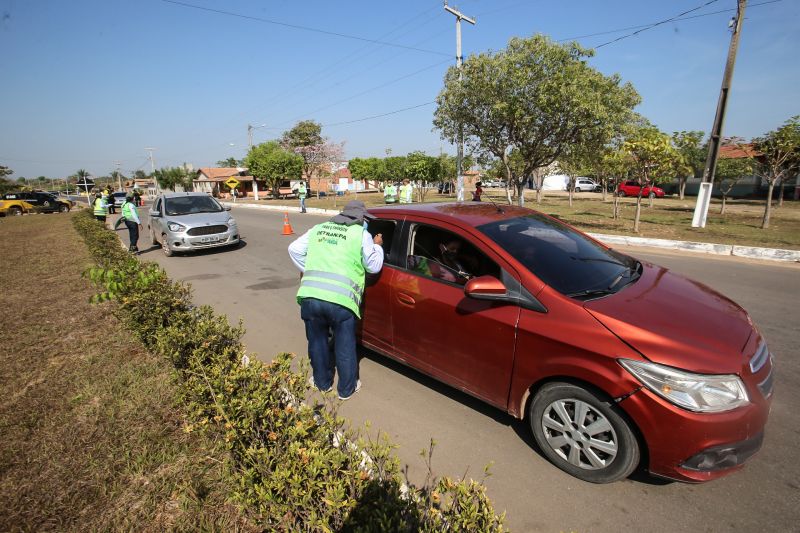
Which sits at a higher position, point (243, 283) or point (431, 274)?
point (431, 274)

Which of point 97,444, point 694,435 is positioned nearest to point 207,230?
point 97,444

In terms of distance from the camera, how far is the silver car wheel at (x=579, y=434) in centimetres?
235

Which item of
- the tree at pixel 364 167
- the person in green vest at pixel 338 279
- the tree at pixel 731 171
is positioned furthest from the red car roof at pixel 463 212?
the tree at pixel 364 167

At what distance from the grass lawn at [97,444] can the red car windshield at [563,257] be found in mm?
2436

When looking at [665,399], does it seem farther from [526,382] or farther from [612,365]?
[526,382]

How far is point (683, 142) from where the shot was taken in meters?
13.4

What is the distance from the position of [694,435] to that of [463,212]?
2266 mm

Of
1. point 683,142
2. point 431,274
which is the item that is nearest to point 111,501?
point 431,274

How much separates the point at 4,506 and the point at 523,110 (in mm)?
14582

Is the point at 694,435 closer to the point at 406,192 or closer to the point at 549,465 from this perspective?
the point at 549,465

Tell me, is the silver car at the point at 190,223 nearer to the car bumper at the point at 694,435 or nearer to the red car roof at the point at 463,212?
the red car roof at the point at 463,212

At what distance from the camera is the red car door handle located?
130 inches

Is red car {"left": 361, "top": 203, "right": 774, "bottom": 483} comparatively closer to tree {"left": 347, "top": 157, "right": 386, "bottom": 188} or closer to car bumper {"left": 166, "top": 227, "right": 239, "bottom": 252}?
car bumper {"left": 166, "top": 227, "right": 239, "bottom": 252}

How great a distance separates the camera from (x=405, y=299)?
336cm
